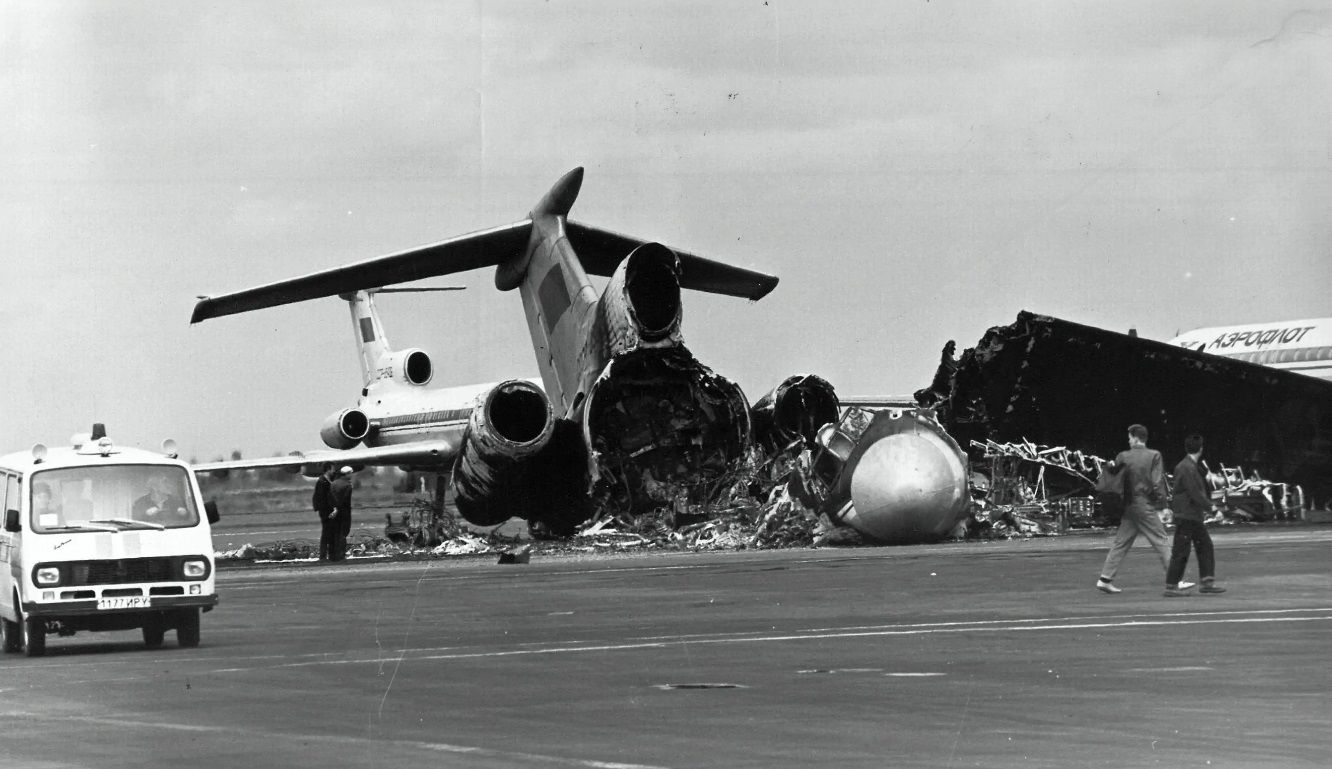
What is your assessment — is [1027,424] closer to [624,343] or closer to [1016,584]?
[624,343]

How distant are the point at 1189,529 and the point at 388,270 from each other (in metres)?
19.7

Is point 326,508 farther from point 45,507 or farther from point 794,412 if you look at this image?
point 45,507

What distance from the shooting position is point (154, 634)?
20.1 metres

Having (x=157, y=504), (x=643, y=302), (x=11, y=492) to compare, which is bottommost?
(x=157, y=504)

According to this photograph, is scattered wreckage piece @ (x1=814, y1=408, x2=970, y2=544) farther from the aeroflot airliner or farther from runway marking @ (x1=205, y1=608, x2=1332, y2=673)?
runway marking @ (x1=205, y1=608, x2=1332, y2=673)

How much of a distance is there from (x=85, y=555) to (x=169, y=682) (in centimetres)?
390

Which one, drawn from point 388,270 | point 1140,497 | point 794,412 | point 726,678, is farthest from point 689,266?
point 726,678

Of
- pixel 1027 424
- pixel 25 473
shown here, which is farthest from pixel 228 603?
pixel 1027 424

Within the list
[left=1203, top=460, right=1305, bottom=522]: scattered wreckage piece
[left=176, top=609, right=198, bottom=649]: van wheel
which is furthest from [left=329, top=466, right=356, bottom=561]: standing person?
[left=176, top=609, right=198, bottom=649]: van wheel

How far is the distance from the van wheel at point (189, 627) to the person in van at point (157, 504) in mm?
1082

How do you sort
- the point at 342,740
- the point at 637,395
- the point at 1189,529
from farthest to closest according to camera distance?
the point at 637,395 < the point at 1189,529 < the point at 342,740

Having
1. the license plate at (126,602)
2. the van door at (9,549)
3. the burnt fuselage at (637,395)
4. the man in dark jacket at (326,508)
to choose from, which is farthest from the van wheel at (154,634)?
the man in dark jacket at (326,508)

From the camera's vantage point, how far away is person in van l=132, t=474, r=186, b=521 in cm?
1994

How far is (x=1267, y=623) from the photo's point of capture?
1756 centimetres
